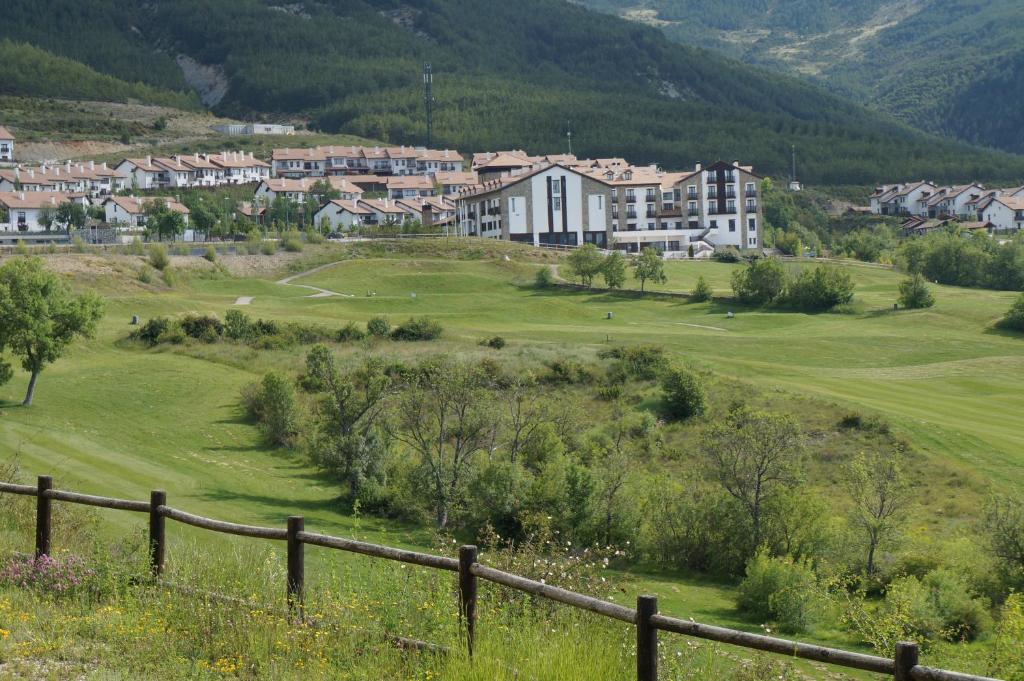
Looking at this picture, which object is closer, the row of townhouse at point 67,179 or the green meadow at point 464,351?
the green meadow at point 464,351

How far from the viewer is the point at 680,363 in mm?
50906

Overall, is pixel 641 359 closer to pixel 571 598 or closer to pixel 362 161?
pixel 571 598

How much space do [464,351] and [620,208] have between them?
241 feet

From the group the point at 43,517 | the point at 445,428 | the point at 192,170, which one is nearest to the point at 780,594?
the point at 445,428

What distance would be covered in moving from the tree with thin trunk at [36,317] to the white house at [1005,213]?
413 feet

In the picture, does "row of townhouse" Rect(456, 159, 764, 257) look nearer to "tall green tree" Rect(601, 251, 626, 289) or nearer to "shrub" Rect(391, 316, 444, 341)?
"tall green tree" Rect(601, 251, 626, 289)

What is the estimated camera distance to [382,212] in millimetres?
136500

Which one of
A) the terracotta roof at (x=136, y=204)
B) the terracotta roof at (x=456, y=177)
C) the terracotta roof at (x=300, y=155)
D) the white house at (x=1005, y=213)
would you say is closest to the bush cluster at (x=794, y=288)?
the terracotta roof at (x=136, y=204)

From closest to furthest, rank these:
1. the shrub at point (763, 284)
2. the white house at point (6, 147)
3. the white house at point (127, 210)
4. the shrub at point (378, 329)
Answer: the shrub at point (378, 329), the shrub at point (763, 284), the white house at point (127, 210), the white house at point (6, 147)

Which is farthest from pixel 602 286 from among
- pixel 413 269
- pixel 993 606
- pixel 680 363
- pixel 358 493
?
pixel 993 606

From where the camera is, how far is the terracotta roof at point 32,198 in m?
127

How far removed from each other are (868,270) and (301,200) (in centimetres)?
6844

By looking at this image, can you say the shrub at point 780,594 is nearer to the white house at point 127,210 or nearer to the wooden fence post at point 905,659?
the wooden fence post at point 905,659

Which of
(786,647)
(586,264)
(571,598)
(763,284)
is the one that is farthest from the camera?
(586,264)
